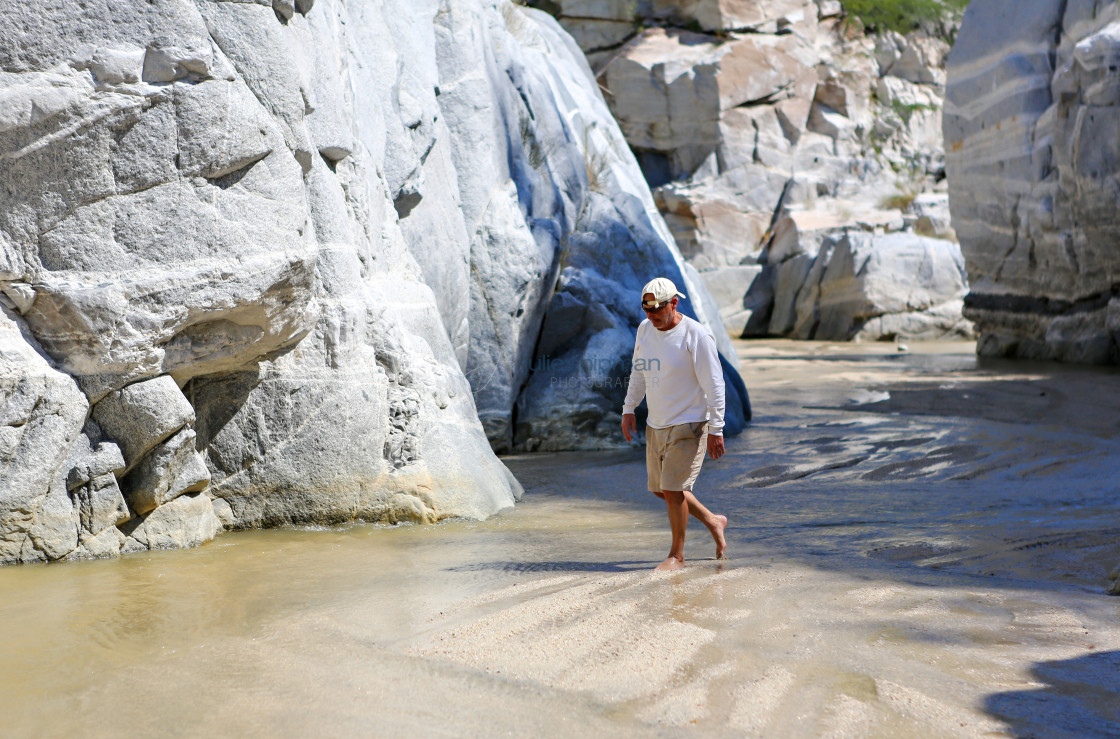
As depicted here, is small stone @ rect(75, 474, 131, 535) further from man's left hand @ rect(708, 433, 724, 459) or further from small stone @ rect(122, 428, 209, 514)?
man's left hand @ rect(708, 433, 724, 459)

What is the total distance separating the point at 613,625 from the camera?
3268mm

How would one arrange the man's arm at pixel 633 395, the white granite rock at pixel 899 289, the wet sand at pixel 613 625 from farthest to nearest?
the white granite rock at pixel 899 289, the man's arm at pixel 633 395, the wet sand at pixel 613 625

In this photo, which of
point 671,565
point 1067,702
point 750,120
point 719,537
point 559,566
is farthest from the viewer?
point 750,120

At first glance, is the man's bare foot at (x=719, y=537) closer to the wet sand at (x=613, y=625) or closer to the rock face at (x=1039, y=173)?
the wet sand at (x=613, y=625)

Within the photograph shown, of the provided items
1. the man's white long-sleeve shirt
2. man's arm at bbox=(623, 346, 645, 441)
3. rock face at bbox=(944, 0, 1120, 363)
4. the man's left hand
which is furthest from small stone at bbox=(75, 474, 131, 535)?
rock face at bbox=(944, 0, 1120, 363)

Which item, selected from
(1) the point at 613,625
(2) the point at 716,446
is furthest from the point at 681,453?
(1) the point at 613,625

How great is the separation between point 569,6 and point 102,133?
22.3 meters

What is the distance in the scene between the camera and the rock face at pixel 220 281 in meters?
4.16

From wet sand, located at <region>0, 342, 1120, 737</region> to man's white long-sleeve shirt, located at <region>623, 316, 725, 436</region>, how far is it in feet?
2.19

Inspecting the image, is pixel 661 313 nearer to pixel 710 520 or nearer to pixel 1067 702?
pixel 710 520

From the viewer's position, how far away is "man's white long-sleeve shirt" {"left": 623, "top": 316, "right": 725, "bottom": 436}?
13.8 ft

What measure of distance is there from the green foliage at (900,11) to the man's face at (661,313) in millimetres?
25168

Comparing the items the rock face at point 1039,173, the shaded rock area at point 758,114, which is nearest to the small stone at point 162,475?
the rock face at point 1039,173

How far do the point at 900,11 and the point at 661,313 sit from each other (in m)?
25.8
